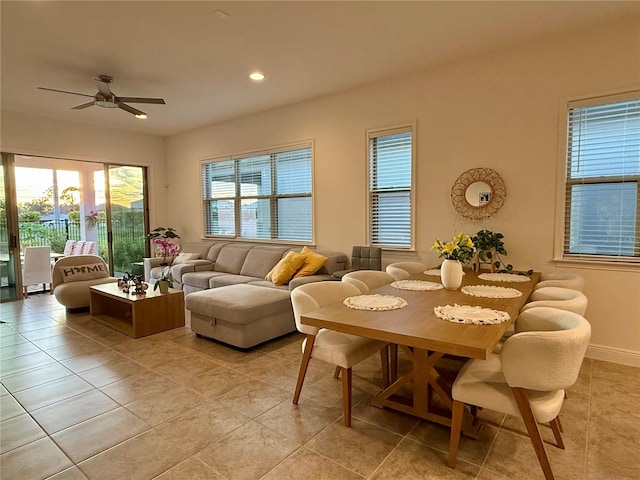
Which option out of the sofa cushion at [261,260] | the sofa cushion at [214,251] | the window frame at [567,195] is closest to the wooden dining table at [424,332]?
the window frame at [567,195]

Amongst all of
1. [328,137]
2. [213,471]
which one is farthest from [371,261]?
[213,471]

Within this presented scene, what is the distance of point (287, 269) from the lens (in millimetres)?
4586

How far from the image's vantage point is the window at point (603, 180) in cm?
313

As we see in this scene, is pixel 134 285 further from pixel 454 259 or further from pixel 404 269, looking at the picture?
pixel 454 259

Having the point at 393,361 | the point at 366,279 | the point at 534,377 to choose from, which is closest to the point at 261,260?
the point at 366,279

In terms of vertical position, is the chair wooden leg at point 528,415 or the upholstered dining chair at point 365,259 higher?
the upholstered dining chair at point 365,259

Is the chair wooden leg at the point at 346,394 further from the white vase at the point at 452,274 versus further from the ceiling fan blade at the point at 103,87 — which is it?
the ceiling fan blade at the point at 103,87

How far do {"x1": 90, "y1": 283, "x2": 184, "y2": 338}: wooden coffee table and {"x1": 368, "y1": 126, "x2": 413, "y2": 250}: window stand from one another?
8.22 ft

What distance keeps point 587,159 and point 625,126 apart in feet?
1.18

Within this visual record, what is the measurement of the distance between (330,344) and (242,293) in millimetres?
1793

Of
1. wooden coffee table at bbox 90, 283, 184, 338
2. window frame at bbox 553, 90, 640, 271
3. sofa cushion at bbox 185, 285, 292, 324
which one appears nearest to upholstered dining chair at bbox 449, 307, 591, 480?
window frame at bbox 553, 90, 640, 271

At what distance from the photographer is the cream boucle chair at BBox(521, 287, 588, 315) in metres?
2.12

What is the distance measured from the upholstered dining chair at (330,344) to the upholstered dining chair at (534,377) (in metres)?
0.62

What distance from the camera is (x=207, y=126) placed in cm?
659
